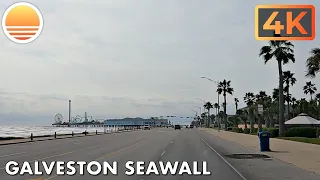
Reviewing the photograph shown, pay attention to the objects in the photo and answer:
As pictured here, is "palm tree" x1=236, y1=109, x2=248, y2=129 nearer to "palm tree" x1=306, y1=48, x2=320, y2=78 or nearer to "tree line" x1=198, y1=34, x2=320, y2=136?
"tree line" x1=198, y1=34, x2=320, y2=136

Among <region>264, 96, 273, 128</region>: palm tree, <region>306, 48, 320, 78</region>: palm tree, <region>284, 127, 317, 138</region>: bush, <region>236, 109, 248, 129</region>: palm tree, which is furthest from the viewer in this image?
<region>236, 109, 248, 129</region>: palm tree

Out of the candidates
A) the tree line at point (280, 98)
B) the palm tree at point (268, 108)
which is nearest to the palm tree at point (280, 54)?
the tree line at point (280, 98)

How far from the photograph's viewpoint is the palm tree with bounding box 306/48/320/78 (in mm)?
37969

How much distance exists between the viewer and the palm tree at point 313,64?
3797 centimetres

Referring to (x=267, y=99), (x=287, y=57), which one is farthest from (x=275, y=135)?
(x=267, y=99)

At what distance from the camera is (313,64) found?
38250 mm

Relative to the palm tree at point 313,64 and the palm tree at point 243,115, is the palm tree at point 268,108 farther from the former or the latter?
the palm tree at point 313,64

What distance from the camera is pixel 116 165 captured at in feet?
68.5

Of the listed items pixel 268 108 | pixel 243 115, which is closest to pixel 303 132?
pixel 268 108

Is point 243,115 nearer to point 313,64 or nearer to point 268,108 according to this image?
point 268,108

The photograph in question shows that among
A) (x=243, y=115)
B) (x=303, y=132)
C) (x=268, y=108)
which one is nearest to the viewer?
(x=303, y=132)

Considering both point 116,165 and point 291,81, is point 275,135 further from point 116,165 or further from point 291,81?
point 291,81

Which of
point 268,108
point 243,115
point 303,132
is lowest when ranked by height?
point 303,132

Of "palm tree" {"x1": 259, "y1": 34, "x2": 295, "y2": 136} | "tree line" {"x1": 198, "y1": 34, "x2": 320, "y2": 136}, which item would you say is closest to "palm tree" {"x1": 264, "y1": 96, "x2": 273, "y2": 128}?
"tree line" {"x1": 198, "y1": 34, "x2": 320, "y2": 136}
